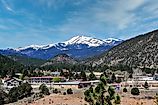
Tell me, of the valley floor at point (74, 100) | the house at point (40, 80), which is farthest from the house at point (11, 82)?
the valley floor at point (74, 100)

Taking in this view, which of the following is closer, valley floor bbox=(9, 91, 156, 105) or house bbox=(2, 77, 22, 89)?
valley floor bbox=(9, 91, 156, 105)

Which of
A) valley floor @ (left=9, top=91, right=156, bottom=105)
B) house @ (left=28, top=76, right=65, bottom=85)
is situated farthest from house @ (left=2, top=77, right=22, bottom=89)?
valley floor @ (left=9, top=91, right=156, bottom=105)

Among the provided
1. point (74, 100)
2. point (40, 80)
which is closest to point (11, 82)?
point (40, 80)

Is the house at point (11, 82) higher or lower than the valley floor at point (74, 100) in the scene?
higher

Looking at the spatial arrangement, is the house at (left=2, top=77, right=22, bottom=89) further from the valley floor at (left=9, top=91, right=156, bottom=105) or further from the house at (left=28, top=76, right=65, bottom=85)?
the valley floor at (left=9, top=91, right=156, bottom=105)

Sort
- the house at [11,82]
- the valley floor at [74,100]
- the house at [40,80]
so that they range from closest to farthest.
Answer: the valley floor at [74,100], the house at [11,82], the house at [40,80]

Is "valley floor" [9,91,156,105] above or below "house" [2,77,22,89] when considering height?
below

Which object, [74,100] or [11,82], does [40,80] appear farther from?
[74,100]

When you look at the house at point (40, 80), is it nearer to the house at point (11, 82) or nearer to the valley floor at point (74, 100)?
the house at point (11, 82)

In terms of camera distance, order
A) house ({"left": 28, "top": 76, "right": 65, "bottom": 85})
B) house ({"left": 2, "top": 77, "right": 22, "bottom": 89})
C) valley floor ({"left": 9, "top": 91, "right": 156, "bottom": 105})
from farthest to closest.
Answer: house ({"left": 28, "top": 76, "right": 65, "bottom": 85})
house ({"left": 2, "top": 77, "right": 22, "bottom": 89})
valley floor ({"left": 9, "top": 91, "right": 156, "bottom": 105})

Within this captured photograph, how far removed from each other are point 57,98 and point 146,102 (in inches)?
868

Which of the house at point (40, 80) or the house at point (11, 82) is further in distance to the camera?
the house at point (40, 80)

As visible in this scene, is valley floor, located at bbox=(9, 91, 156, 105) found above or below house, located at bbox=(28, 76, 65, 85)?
below

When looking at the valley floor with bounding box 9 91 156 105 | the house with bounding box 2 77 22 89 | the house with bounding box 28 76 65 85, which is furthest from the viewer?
the house with bounding box 28 76 65 85
